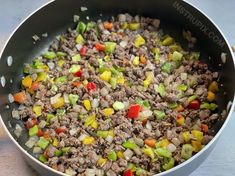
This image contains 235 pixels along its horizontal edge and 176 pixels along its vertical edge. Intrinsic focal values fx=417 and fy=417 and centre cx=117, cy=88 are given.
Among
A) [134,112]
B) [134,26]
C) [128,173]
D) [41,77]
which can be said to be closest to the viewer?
[128,173]

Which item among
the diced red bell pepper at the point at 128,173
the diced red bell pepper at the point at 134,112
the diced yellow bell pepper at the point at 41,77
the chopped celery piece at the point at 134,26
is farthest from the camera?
the chopped celery piece at the point at 134,26

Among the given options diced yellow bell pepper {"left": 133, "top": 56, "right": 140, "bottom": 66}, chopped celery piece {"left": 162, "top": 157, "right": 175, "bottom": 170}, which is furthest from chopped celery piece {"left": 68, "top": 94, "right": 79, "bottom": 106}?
chopped celery piece {"left": 162, "top": 157, "right": 175, "bottom": 170}

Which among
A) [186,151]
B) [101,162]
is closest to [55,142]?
[101,162]

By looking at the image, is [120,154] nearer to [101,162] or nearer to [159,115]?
[101,162]

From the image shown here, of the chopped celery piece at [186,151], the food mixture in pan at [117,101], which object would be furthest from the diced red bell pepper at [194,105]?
the chopped celery piece at [186,151]

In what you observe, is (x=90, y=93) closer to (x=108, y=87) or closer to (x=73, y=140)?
(x=108, y=87)

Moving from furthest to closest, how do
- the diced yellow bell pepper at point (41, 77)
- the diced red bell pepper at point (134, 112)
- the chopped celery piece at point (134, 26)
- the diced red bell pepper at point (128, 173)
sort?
the chopped celery piece at point (134, 26)
the diced yellow bell pepper at point (41, 77)
the diced red bell pepper at point (134, 112)
the diced red bell pepper at point (128, 173)

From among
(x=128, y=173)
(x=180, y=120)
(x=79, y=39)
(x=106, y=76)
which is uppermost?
(x=79, y=39)

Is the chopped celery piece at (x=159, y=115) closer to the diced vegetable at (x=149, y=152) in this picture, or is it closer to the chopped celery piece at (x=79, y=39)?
the diced vegetable at (x=149, y=152)
